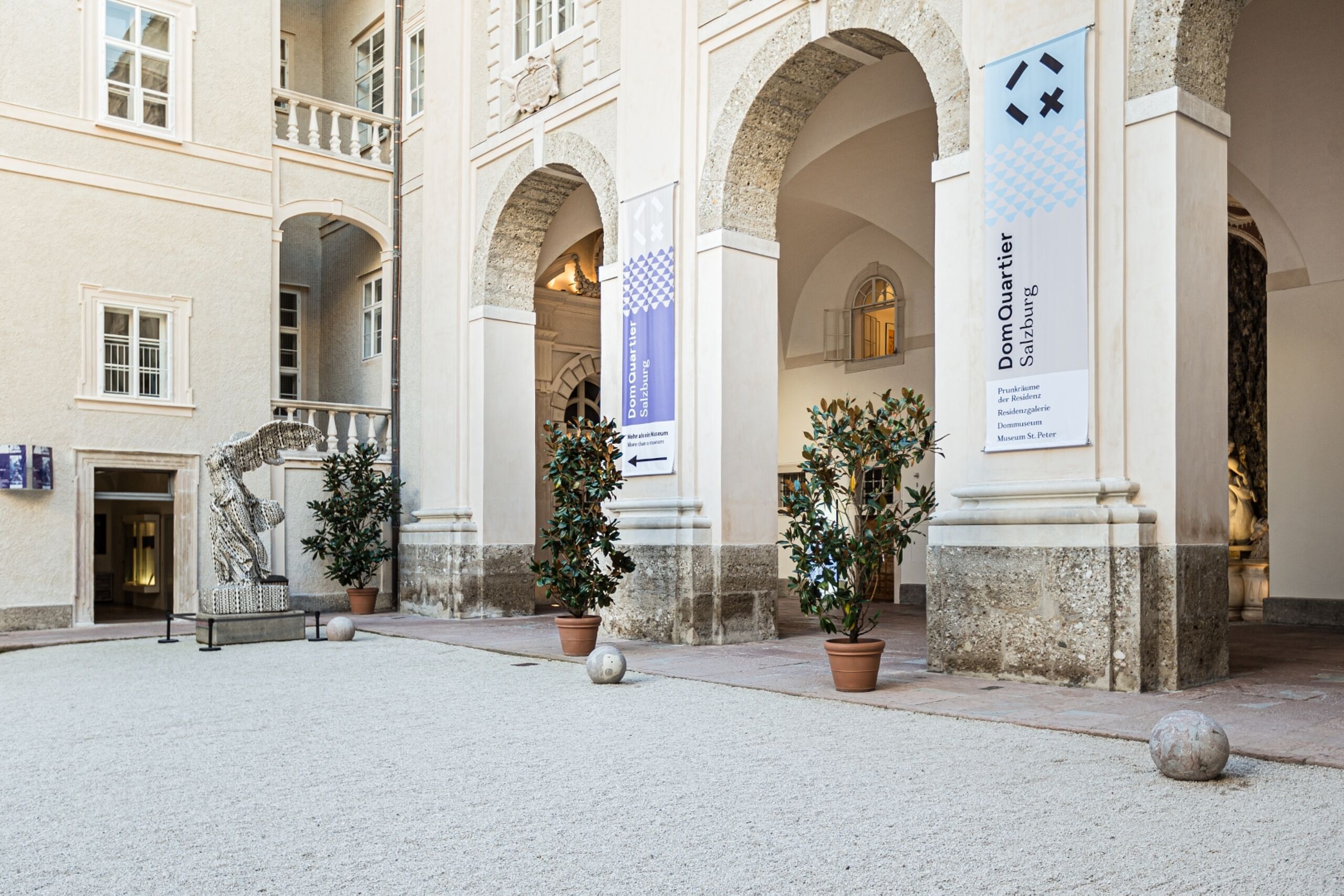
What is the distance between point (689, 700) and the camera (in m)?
7.74

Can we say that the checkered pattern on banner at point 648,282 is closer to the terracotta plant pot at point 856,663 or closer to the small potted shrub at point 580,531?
the small potted shrub at point 580,531

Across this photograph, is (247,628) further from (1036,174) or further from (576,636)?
(1036,174)

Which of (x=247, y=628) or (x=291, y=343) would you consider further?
(x=291, y=343)

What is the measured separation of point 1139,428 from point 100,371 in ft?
41.9

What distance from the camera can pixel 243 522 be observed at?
12.3 metres

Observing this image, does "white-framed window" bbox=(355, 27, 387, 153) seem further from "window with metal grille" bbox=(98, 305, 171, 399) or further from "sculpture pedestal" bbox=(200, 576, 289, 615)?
"sculpture pedestal" bbox=(200, 576, 289, 615)

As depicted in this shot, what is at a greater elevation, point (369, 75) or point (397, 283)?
point (369, 75)

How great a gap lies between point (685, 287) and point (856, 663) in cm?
496

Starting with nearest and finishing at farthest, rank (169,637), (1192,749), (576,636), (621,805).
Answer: (621,805), (1192,749), (576,636), (169,637)

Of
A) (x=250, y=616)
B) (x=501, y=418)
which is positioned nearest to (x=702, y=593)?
(x=250, y=616)

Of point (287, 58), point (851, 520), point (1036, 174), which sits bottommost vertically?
point (851, 520)

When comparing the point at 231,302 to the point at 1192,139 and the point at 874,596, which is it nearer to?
the point at 874,596

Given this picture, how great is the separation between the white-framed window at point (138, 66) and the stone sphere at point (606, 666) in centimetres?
1094

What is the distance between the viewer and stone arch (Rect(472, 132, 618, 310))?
568 inches
